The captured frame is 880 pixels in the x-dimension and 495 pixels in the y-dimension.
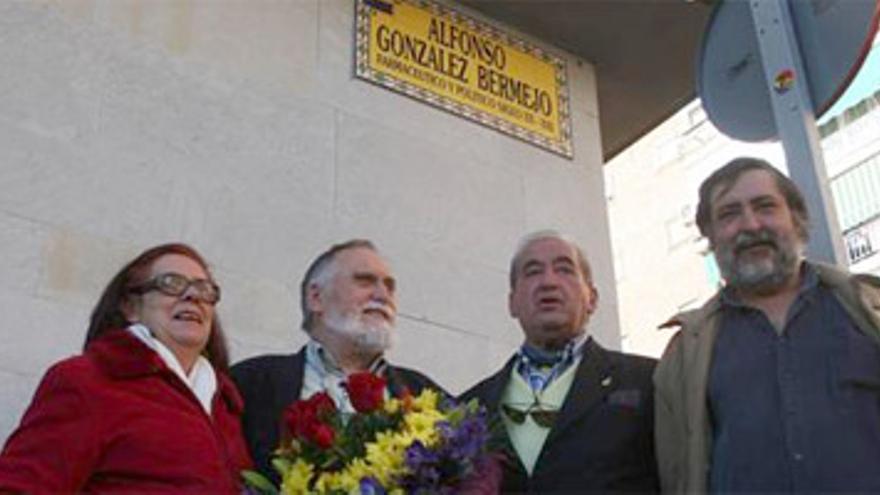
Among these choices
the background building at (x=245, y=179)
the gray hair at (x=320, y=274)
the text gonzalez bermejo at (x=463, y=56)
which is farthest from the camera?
→ the text gonzalez bermejo at (x=463, y=56)

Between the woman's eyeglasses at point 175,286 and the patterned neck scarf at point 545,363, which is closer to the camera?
the woman's eyeglasses at point 175,286

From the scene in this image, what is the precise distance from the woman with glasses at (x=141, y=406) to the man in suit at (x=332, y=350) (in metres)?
0.14

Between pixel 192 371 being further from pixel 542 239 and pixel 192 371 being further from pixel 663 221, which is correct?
pixel 663 221

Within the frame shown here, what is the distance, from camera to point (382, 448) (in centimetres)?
269

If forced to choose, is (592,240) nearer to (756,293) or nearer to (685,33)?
(685,33)

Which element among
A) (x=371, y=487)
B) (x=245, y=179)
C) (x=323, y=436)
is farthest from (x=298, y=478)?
(x=245, y=179)

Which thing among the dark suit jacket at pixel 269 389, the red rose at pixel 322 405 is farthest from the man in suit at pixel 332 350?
the red rose at pixel 322 405

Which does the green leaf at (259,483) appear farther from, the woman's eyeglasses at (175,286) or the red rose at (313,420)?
the woman's eyeglasses at (175,286)

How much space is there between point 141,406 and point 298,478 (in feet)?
1.79

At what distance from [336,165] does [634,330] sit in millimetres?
26465

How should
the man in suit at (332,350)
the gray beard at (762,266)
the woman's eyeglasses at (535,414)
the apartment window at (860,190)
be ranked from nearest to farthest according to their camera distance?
the gray beard at (762,266)
the woman's eyeglasses at (535,414)
the man in suit at (332,350)
the apartment window at (860,190)

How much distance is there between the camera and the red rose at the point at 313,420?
277 cm

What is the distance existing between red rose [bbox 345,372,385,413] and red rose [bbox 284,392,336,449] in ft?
0.24

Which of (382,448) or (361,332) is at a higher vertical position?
(361,332)
